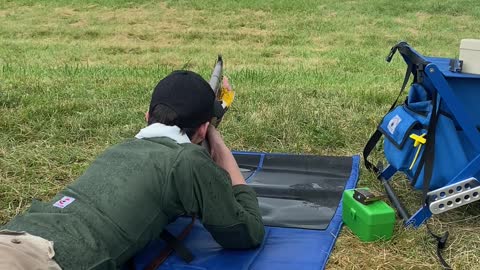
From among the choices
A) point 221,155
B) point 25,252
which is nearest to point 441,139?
point 221,155

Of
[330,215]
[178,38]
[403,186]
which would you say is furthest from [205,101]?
[178,38]

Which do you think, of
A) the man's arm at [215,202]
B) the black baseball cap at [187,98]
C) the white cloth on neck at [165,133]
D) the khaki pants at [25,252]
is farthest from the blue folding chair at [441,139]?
the khaki pants at [25,252]

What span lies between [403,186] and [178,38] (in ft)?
33.9

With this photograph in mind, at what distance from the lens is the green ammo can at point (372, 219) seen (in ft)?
8.96

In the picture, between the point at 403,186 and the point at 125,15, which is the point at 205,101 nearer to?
the point at 403,186

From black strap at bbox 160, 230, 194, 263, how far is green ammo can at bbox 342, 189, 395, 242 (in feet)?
2.68

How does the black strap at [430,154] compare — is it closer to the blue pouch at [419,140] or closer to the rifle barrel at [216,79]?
the blue pouch at [419,140]

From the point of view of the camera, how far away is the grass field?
3.44 meters

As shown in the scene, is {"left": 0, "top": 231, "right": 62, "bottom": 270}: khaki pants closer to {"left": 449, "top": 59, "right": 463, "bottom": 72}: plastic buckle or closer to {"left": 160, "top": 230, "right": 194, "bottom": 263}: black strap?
{"left": 160, "top": 230, "right": 194, "bottom": 263}: black strap

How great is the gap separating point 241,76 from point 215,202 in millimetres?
4510

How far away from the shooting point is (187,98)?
246 centimetres

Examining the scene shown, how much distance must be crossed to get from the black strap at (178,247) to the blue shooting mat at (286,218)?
0.03 m

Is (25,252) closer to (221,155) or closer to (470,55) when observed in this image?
(221,155)

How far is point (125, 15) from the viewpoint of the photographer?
16.0m
